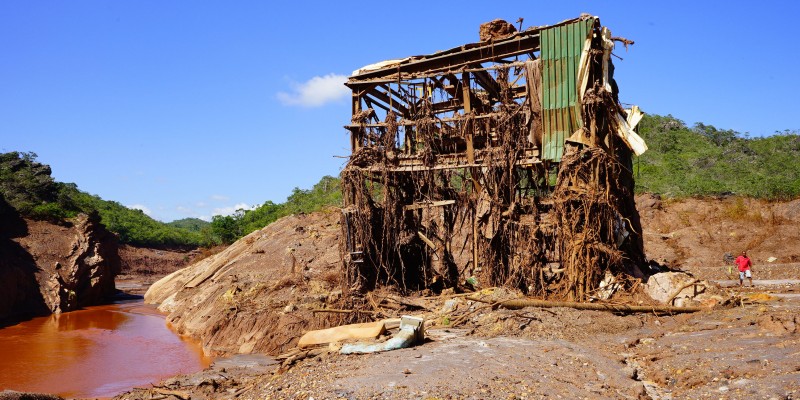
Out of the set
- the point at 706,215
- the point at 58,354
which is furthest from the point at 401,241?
the point at 706,215

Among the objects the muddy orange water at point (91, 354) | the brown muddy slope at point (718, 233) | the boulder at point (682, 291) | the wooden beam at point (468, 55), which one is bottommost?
the muddy orange water at point (91, 354)

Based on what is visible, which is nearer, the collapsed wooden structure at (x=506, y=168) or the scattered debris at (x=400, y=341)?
the scattered debris at (x=400, y=341)

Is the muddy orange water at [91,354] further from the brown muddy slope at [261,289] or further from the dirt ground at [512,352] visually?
the dirt ground at [512,352]

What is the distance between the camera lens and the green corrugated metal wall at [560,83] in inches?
537

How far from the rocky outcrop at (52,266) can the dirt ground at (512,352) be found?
696 cm

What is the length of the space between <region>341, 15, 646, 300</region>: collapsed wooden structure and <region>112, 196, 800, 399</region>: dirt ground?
133 centimetres

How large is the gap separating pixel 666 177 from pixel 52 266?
98.3 ft

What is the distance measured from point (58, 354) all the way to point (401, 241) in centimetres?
993

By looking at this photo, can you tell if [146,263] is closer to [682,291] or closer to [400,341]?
[400,341]

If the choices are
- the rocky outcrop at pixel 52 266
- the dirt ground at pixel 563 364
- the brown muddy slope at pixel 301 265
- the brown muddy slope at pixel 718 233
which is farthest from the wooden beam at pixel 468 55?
Result: the rocky outcrop at pixel 52 266

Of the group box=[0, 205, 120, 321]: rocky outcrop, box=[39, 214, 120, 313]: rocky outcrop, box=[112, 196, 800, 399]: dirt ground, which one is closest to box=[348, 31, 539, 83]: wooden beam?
box=[112, 196, 800, 399]: dirt ground

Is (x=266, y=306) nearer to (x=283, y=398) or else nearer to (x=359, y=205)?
(x=359, y=205)

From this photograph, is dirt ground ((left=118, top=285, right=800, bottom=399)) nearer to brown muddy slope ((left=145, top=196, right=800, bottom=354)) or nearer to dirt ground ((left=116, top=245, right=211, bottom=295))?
brown muddy slope ((left=145, top=196, right=800, bottom=354))

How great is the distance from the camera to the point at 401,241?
1609 cm
